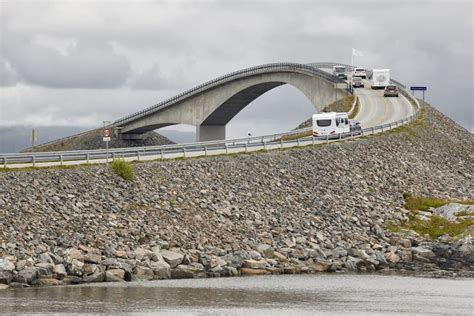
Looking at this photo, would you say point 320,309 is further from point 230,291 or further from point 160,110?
point 160,110

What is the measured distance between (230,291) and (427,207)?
30.3 metres

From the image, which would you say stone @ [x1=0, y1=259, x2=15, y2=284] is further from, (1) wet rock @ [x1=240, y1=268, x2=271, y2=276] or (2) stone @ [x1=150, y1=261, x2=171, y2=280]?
(1) wet rock @ [x1=240, y1=268, x2=271, y2=276]

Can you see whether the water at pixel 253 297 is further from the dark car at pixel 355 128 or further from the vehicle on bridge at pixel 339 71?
the vehicle on bridge at pixel 339 71

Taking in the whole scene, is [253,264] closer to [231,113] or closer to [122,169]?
[122,169]

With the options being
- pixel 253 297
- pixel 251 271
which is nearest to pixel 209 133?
pixel 251 271

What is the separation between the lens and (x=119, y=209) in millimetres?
62375

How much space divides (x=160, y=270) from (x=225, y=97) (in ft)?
300

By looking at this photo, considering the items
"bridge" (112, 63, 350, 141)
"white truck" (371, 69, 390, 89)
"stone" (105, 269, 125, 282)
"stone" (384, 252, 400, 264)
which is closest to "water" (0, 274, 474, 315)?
"stone" (105, 269, 125, 282)

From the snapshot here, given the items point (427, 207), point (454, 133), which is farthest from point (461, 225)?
point (454, 133)

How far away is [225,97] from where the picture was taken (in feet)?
481

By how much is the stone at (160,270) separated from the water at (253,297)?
92 centimetres

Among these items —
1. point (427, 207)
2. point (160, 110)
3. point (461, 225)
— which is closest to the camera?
point (461, 225)

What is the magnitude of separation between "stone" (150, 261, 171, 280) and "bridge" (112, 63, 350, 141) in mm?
70923

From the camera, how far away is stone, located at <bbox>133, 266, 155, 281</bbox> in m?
55.0
